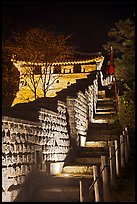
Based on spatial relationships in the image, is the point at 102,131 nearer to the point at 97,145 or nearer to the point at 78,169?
the point at 97,145

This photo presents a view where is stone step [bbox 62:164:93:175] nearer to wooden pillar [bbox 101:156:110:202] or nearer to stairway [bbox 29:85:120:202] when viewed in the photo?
stairway [bbox 29:85:120:202]

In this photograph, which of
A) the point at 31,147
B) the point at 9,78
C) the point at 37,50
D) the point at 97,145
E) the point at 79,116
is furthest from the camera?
the point at 9,78

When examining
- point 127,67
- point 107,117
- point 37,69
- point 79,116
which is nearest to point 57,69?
point 37,69

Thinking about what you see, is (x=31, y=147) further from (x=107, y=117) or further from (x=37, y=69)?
(x=37, y=69)

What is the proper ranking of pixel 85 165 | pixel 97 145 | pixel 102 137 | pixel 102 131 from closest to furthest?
pixel 85 165 → pixel 97 145 → pixel 102 137 → pixel 102 131

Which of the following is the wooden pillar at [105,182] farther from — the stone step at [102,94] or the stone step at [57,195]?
the stone step at [102,94]

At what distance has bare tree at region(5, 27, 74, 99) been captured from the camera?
97.7 ft

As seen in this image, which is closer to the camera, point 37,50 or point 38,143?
point 38,143

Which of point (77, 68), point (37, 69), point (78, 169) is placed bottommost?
point (78, 169)

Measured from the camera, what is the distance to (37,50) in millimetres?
30078

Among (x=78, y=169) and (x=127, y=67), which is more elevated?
(x=127, y=67)

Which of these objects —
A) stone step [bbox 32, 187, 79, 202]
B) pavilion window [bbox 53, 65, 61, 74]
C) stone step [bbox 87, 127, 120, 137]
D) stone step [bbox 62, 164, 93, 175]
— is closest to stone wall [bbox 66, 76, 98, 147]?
stone step [bbox 87, 127, 120, 137]

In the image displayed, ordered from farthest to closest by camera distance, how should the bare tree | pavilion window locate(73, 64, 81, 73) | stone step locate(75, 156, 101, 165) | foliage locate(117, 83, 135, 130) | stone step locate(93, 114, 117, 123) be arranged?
pavilion window locate(73, 64, 81, 73)
the bare tree
stone step locate(93, 114, 117, 123)
foliage locate(117, 83, 135, 130)
stone step locate(75, 156, 101, 165)

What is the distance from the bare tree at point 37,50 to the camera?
29.8 m
